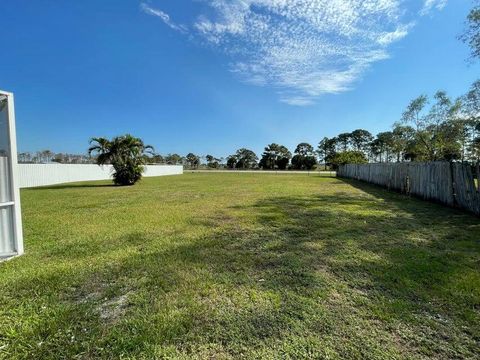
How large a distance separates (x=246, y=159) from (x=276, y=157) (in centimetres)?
944

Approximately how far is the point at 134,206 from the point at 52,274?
217 inches

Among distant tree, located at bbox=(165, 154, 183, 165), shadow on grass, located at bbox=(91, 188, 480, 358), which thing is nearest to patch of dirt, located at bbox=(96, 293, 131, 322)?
shadow on grass, located at bbox=(91, 188, 480, 358)

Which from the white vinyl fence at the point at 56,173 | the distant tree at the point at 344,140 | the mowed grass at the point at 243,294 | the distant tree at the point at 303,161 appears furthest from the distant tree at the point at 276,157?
the mowed grass at the point at 243,294

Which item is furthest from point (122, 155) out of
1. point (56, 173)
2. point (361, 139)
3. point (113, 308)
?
point (361, 139)

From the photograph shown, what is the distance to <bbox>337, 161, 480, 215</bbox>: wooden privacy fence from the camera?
7590 mm

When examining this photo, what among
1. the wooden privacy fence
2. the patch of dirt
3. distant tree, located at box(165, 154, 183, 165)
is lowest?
the patch of dirt

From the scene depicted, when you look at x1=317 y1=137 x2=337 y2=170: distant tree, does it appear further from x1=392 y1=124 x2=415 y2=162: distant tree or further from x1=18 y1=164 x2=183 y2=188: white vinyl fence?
x1=18 y1=164 x2=183 y2=188: white vinyl fence

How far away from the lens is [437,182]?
9.34 metres

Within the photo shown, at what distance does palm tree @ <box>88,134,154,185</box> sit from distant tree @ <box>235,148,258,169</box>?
55318 millimetres

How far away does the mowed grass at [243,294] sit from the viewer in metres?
2.07

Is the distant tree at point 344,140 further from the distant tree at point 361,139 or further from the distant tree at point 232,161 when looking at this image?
the distant tree at point 232,161

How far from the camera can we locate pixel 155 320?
2381mm

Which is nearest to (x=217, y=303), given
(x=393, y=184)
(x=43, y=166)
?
(x=393, y=184)

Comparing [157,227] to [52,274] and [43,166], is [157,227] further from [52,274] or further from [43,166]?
[43,166]
